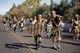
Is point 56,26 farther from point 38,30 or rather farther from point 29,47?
point 29,47

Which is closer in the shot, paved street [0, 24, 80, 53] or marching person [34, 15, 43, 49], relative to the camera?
paved street [0, 24, 80, 53]

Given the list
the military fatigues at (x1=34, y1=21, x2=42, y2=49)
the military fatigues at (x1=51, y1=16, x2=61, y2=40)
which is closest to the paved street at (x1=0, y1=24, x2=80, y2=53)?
the military fatigues at (x1=34, y1=21, x2=42, y2=49)

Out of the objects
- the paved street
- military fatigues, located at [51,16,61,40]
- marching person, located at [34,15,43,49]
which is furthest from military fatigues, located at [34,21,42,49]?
military fatigues, located at [51,16,61,40]

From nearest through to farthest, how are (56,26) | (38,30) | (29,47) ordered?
(56,26) < (38,30) < (29,47)

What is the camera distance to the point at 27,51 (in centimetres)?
1506

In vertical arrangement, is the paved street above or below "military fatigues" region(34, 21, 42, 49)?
below

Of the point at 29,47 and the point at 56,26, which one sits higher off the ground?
the point at 56,26

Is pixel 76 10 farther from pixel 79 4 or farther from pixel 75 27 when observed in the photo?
pixel 75 27

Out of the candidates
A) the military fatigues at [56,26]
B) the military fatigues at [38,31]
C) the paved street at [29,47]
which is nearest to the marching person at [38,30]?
the military fatigues at [38,31]

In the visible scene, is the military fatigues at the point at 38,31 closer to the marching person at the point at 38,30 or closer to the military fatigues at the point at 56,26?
the marching person at the point at 38,30

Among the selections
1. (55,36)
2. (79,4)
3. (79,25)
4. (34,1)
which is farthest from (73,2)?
(34,1)

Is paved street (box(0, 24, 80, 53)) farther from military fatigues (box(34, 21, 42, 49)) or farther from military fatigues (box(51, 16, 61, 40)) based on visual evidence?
military fatigues (box(51, 16, 61, 40))

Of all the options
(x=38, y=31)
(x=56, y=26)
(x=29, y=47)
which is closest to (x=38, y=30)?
(x=38, y=31)

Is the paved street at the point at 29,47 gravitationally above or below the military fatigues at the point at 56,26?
below
